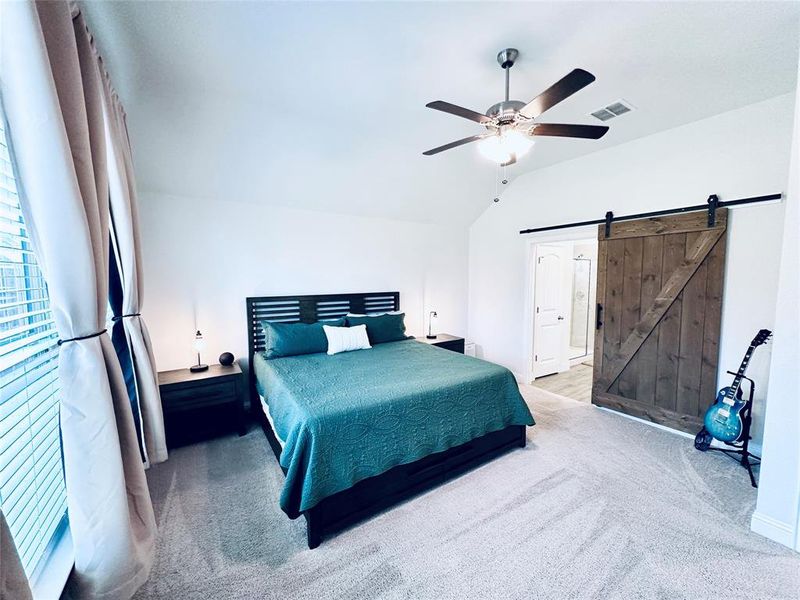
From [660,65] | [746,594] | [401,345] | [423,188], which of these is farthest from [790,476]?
[423,188]

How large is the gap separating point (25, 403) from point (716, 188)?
4.70 meters

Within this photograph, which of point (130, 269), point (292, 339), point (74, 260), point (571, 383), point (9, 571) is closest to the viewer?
point (9, 571)

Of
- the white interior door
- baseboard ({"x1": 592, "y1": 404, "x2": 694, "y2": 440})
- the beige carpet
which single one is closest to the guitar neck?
the beige carpet

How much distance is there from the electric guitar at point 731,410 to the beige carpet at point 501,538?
284 millimetres

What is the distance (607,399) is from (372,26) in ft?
13.3

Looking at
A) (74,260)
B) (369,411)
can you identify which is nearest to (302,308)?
(369,411)

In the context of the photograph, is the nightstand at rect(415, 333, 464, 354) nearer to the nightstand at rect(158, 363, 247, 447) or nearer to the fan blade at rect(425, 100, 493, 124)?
the nightstand at rect(158, 363, 247, 447)

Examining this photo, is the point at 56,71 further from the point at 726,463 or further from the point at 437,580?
the point at 726,463

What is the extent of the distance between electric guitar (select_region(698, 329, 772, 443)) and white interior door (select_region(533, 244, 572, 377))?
209cm

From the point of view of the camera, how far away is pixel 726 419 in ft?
8.32

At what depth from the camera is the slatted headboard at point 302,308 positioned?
3.63 meters

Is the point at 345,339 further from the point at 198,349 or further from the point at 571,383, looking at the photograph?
the point at 571,383

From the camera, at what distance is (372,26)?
5.89 feet

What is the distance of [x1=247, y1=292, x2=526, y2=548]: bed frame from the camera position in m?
1.94
